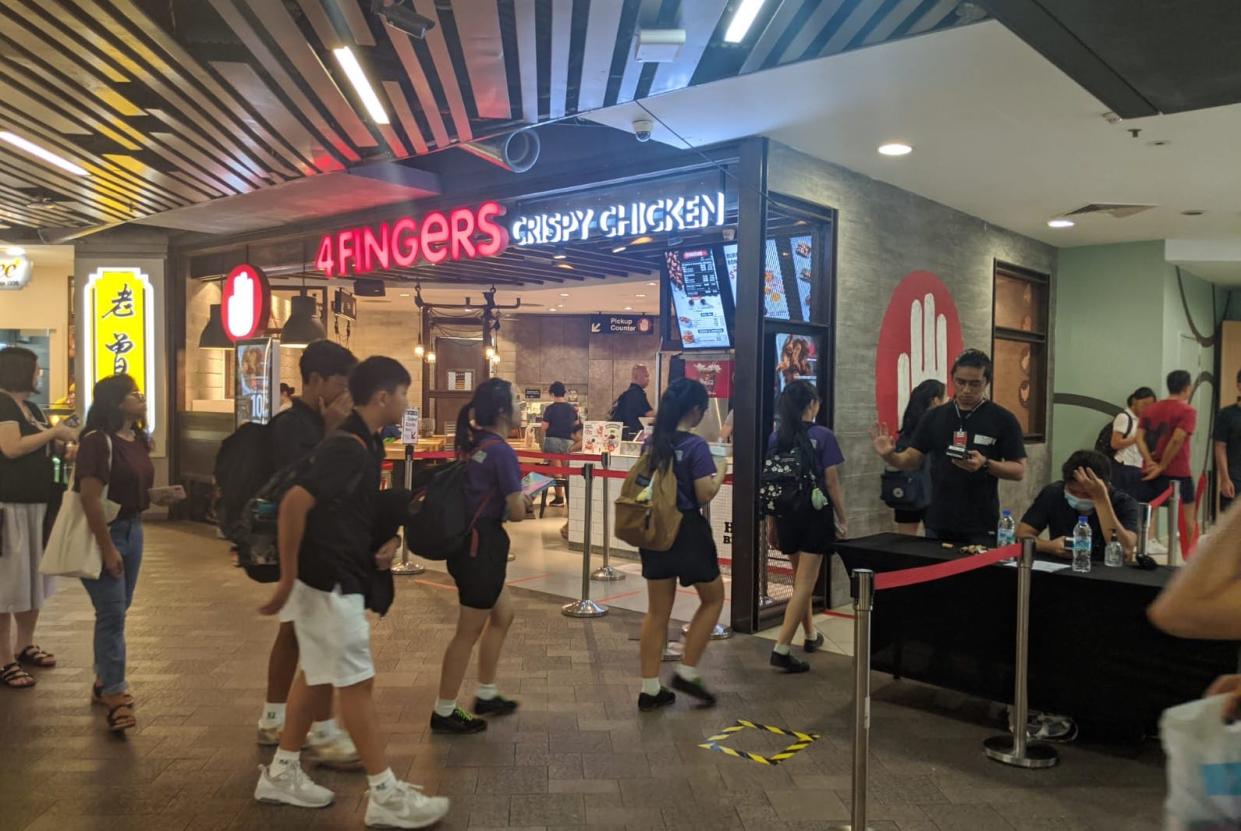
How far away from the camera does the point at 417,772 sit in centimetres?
356

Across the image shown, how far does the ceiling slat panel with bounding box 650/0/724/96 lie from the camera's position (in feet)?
11.5

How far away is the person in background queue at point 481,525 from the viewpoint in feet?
12.6

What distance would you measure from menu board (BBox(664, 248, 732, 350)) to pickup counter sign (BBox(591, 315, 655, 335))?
1258 cm

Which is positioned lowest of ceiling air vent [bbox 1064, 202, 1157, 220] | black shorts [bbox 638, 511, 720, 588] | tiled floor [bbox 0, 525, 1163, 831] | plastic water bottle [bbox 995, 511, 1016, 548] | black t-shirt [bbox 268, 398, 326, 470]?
tiled floor [bbox 0, 525, 1163, 831]

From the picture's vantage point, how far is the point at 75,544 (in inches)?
153

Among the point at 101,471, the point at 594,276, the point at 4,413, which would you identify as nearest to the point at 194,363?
the point at 594,276

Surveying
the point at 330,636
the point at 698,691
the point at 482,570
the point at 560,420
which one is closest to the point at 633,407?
the point at 560,420

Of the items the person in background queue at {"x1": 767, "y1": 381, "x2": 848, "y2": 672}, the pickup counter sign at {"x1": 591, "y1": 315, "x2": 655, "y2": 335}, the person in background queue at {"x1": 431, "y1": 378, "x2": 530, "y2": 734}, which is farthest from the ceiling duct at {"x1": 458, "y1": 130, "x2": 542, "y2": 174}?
the pickup counter sign at {"x1": 591, "y1": 315, "x2": 655, "y2": 335}

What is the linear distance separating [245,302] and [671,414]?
6.65 m

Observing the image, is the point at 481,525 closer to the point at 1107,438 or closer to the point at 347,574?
the point at 347,574

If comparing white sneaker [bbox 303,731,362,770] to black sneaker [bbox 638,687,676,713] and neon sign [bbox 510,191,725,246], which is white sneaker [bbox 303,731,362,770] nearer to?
black sneaker [bbox 638,687,676,713]

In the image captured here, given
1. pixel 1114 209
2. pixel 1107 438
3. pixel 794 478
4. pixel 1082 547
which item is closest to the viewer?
pixel 1082 547

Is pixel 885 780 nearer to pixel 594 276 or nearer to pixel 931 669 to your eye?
pixel 931 669

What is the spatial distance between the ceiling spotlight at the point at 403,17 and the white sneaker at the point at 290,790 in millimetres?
2786
